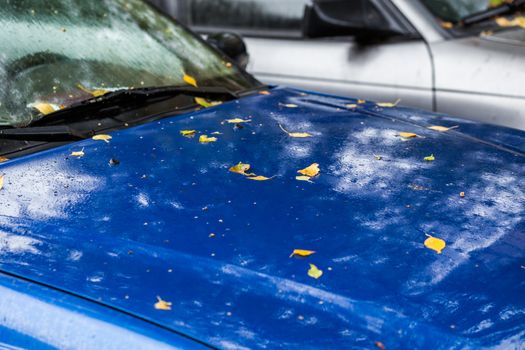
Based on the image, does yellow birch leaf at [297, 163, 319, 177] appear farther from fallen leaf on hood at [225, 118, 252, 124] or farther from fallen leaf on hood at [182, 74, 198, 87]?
fallen leaf on hood at [182, 74, 198, 87]

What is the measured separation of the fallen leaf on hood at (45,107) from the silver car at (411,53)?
2073 millimetres

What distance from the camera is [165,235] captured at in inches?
63.6

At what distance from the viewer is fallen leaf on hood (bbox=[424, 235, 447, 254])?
160 centimetres

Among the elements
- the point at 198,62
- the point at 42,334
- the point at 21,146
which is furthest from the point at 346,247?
the point at 198,62

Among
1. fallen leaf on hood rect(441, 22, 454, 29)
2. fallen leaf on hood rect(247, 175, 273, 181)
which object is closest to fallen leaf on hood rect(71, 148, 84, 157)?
fallen leaf on hood rect(247, 175, 273, 181)

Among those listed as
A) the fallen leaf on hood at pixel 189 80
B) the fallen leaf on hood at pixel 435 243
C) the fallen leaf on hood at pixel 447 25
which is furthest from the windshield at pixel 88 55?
the fallen leaf on hood at pixel 447 25

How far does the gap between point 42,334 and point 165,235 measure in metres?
0.38

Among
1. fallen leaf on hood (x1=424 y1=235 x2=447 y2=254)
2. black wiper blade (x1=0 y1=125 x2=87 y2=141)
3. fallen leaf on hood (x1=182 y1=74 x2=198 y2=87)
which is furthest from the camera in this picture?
fallen leaf on hood (x1=182 y1=74 x2=198 y2=87)

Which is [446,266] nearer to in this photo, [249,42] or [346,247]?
[346,247]

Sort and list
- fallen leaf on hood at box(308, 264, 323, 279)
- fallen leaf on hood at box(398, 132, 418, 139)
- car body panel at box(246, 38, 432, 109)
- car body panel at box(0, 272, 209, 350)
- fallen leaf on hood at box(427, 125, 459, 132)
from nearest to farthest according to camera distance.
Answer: car body panel at box(0, 272, 209, 350), fallen leaf on hood at box(308, 264, 323, 279), fallen leaf on hood at box(398, 132, 418, 139), fallen leaf on hood at box(427, 125, 459, 132), car body panel at box(246, 38, 432, 109)

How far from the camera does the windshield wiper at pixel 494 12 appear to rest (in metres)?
4.07

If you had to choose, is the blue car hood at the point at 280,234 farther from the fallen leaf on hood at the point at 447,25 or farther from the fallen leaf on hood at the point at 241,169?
the fallen leaf on hood at the point at 447,25

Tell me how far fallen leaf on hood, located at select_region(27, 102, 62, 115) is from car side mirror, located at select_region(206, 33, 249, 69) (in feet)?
3.76

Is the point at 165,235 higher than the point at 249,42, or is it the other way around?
the point at 165,235
